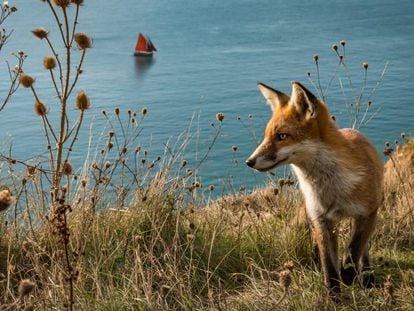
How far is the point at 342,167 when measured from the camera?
168 inches

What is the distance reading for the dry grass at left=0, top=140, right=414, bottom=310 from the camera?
12.7ft

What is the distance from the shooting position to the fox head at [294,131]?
4016 mm

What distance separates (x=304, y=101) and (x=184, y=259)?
1616 millimetres

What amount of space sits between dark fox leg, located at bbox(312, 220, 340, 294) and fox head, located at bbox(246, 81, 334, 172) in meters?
0.52

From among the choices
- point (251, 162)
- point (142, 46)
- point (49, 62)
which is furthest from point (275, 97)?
point (142, 46)

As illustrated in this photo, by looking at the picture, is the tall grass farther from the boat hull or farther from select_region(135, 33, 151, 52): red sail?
select_region(135, 33, 151, 52): red sail

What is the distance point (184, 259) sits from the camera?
4938 mm

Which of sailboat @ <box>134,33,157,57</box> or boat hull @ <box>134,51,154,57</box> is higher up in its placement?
sailboat @ <box>134,33,157,57</box>

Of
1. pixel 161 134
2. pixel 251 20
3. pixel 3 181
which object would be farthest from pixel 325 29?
pixel 3 181

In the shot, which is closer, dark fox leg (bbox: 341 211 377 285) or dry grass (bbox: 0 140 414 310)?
dry grass (bbox: 0 140 414 310)

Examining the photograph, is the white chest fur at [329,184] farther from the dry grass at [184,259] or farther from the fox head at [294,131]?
the dry grass at [184,259]

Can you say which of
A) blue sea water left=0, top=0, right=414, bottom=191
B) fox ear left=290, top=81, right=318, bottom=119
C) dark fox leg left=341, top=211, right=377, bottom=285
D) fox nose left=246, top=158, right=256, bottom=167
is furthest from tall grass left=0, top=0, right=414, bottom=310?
blue sea water left=0, top=0, right=414, bottom=191

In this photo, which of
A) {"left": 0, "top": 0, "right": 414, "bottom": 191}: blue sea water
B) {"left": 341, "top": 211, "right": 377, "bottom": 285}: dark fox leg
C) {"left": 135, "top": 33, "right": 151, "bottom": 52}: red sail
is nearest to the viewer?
{"left": 341, "top": 211, "right": 377, "bottom": 285}: dark fox leg

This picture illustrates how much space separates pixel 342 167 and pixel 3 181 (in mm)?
3634
